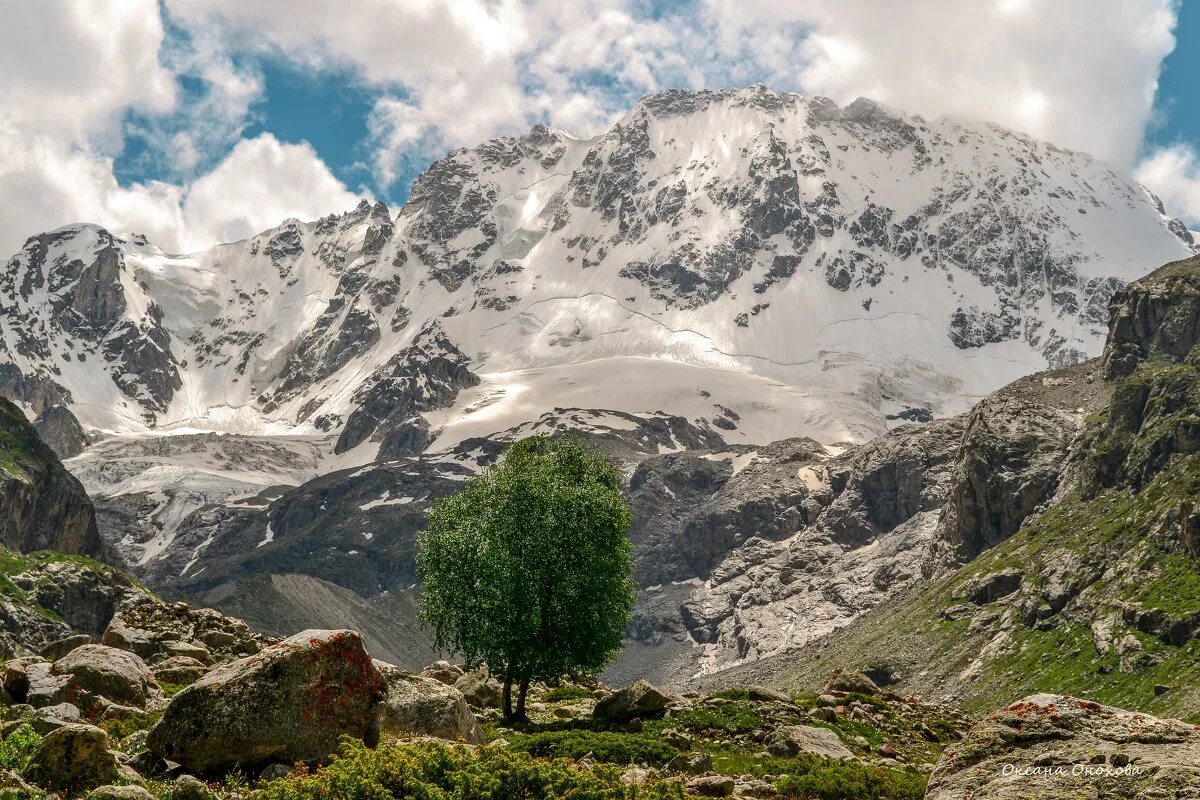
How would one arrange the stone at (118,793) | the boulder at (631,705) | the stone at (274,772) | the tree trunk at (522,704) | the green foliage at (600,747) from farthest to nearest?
1. the tree trunk at (522,704)
2. the boulder at (631,705)
3. the green foliage at (600,747)
4. the stone at (274,772)
5. the stone at (118,793)

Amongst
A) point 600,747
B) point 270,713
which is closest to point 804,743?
point 600,747

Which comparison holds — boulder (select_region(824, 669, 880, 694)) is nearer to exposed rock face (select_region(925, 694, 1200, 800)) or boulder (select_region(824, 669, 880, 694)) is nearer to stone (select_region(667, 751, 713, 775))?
stone (select_region(667, 751, 713, 775))

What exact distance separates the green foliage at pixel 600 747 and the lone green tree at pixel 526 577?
12.1 m

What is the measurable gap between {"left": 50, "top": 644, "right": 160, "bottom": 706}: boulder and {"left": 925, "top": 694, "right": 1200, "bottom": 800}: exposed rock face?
27255mm

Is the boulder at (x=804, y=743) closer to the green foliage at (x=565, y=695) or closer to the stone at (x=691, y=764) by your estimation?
the stone at (x=691, y=764)

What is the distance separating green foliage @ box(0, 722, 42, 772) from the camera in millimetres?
25219

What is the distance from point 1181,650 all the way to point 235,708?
140 meters

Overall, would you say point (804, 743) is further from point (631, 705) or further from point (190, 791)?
point (190, 791)

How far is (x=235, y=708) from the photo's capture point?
2895 cm

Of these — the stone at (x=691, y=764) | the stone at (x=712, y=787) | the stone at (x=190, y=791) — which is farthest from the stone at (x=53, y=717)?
the stone at (x=691, y=764)

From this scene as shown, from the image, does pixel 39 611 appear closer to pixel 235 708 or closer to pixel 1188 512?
pixel 235 708

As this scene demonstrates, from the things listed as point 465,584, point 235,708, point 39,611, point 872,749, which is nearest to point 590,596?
point 465,584

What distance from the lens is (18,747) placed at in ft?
85.1

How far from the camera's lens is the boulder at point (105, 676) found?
124 ft
